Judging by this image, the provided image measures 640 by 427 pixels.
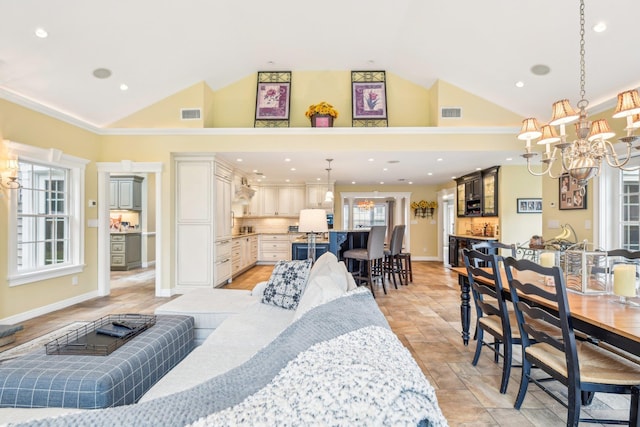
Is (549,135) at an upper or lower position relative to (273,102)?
lower

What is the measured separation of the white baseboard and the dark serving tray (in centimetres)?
224

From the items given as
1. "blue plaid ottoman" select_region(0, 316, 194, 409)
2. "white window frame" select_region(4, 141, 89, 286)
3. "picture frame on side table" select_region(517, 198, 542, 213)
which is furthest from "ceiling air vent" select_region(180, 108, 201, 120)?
"picture frame on side table" select_region(517, 198, 542, 213)

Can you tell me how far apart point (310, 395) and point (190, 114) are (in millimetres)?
5330

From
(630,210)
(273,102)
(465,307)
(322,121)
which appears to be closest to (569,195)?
(630,210)

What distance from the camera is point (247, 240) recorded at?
7.87m

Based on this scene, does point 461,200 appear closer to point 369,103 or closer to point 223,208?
point 369,103

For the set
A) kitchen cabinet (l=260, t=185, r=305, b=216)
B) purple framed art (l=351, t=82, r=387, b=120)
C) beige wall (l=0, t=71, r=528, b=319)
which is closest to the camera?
beige wall (l=0, t=71, r=528, b=319)

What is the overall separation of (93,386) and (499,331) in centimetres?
261

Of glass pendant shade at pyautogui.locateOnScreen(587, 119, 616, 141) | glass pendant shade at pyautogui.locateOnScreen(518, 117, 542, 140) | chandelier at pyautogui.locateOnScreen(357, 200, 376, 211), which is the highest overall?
glass pendant shade at pyautogui.locateOnScreen(518, 117, 542, 140)

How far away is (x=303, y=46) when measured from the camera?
16.0 feet

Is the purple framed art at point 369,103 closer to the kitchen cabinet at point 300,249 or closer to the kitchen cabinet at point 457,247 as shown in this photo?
the kitchen cabinet at point 300,249

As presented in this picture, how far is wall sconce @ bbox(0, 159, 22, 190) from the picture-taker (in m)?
3.62

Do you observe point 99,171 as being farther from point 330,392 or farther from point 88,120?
point 330,392

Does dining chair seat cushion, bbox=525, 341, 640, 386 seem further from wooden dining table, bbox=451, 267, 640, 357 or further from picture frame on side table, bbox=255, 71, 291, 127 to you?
picture frame on side table, bbox=255, 71, 291, 127
